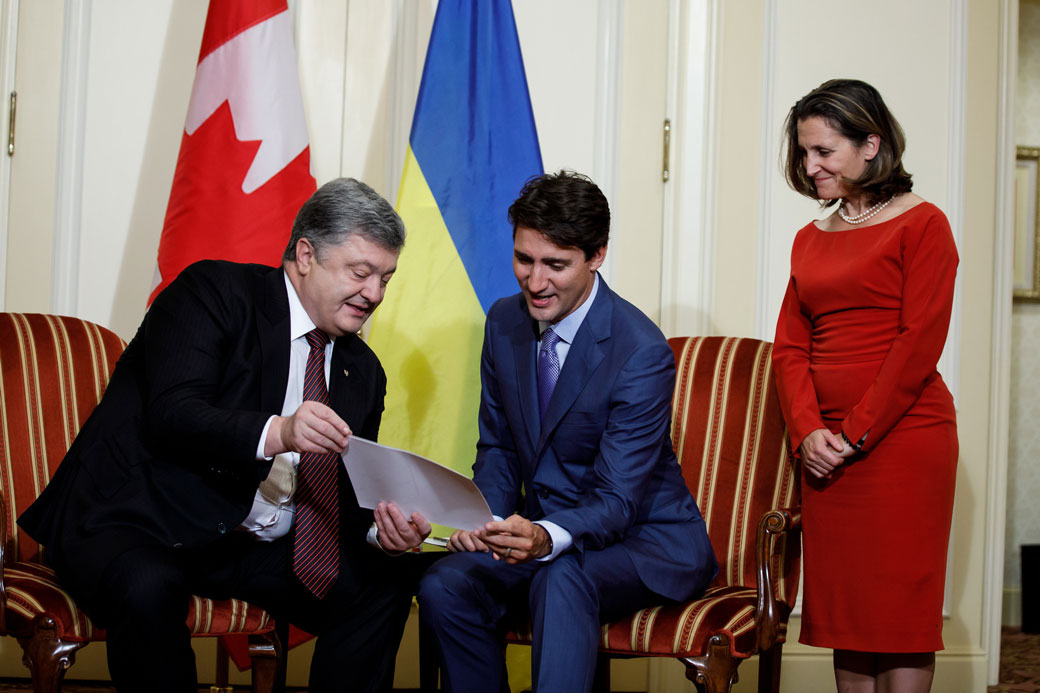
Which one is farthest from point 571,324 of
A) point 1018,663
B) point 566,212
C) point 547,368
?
point 1018,663

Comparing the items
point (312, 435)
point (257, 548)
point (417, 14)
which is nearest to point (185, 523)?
point (257, 548)

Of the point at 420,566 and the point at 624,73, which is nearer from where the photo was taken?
the point at 420,566

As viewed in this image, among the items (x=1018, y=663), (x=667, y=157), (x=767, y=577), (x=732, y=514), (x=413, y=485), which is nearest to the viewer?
(x=413, y=485)

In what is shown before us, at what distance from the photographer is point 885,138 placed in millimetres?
2393

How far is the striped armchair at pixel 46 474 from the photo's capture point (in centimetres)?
202

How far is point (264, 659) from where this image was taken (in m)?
2.24

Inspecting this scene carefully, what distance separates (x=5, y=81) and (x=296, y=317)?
5.73ft

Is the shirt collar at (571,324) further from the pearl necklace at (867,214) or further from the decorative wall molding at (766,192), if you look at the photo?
the decorative wall molding at (766,192)

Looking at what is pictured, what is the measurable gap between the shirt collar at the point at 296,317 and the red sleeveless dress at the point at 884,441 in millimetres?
1255

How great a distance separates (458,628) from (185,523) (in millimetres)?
641

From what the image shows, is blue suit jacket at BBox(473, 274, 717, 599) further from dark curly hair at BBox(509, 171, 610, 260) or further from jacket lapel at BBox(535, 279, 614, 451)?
dark curly hair at BBox(509, 171, 610, 260)

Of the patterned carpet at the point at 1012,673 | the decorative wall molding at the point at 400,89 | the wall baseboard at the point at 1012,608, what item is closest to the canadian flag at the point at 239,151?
the decorative wall molding at the point at 400,89

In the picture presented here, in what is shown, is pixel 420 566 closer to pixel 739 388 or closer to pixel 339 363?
pixel 339 363

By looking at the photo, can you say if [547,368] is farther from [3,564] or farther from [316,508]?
[3,564]
